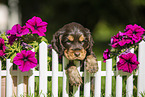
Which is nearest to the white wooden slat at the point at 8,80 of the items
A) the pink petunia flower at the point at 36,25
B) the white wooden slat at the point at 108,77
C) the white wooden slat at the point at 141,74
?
the pink petunia flower at the point at 36,25

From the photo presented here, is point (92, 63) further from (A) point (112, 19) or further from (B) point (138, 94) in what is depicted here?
(A) point (112, 19)

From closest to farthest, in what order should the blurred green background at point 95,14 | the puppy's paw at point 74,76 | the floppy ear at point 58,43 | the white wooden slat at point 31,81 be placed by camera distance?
the puppy's paw at point 74,76 < the floppy ear at point 58,43 < the white wooden slat at point 31,81 < the blurred green background at point 95,14

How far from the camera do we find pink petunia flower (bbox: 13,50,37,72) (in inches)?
116

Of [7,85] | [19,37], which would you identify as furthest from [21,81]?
[19,37]

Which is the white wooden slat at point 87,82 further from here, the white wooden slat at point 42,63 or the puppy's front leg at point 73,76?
the white wooden slat at point 42,63

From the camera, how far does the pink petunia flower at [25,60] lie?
116 inches

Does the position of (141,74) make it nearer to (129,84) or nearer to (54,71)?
(129,84)

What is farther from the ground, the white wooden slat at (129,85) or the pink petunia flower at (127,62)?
the pink petunia flower at (127,62)

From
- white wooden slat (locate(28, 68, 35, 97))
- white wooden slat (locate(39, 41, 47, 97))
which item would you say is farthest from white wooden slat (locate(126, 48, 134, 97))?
white wooden slat (locate(28, 68, 35, 97))

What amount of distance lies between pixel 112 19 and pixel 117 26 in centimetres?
51

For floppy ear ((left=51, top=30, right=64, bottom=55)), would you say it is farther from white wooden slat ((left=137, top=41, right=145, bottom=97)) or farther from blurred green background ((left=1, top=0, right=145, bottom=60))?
blurred green background ((left=1, top=0, right=145, bottom=60))

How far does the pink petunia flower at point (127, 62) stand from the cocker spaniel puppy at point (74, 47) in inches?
19.1

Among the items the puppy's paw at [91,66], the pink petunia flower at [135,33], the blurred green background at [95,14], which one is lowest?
the puppy's paw at [91,66]

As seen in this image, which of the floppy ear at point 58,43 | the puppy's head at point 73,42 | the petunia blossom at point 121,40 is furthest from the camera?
the petunia blossom at point 121,40
